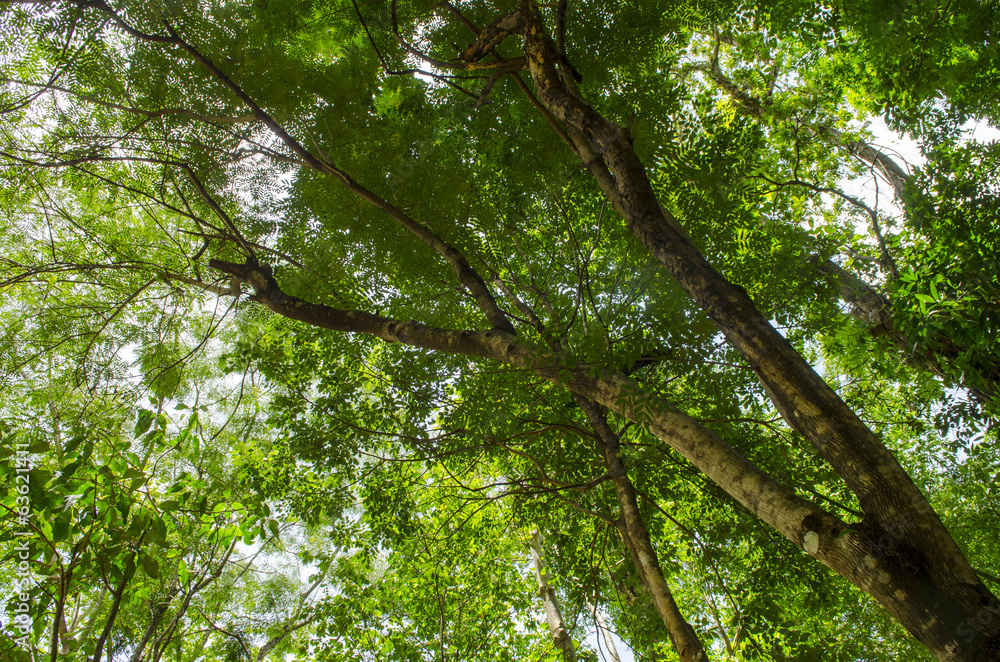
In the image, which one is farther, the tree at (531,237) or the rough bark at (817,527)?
the tree at (531,237)

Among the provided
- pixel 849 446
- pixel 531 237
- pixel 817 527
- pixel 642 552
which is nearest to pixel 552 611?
pixel 642 552

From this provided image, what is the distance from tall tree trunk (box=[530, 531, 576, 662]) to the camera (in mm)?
5809

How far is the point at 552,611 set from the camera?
668 centimetres

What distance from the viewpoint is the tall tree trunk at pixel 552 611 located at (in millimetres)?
5809

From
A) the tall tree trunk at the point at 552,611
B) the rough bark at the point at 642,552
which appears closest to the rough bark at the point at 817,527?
the rough bark at the point at 642,552

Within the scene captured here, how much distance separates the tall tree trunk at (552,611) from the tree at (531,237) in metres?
A: 1.11

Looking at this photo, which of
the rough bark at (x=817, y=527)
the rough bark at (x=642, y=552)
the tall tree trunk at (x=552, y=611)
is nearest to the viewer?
the rough bark at (x=817, y=527)

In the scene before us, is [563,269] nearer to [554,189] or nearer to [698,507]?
[554,189]

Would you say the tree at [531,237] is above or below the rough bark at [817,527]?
above

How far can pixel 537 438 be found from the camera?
5398 mm

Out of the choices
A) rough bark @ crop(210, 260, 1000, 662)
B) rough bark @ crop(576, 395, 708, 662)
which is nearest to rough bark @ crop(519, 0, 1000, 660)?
rough bark @ crop(210, 260, 1000, 662)

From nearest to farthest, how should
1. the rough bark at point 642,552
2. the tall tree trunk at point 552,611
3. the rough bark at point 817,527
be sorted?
the rough bark at point 817,527, the rough bark at point 642,552, the tall tree trunk at point 552,611

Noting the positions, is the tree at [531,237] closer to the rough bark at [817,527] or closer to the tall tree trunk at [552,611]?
the rough bark at [817,527]

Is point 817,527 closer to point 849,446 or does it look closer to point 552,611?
point 849,446
